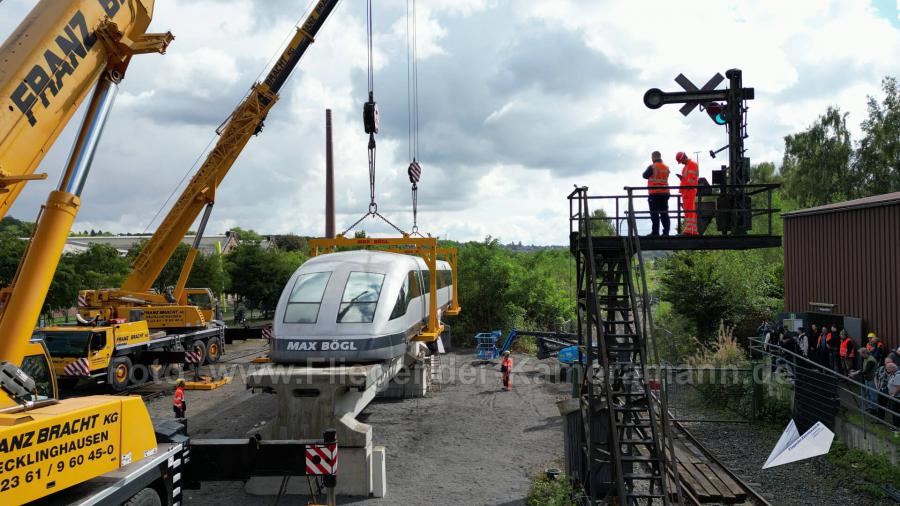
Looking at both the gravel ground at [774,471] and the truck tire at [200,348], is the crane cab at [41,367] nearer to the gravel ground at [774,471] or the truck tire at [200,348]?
the gravel ground at [774,471]

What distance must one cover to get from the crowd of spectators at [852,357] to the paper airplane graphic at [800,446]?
3.31 feet

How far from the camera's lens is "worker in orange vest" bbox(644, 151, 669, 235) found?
1136cm

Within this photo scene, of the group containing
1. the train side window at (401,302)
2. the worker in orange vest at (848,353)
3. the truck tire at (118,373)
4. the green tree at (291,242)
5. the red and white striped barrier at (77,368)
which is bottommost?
the truck tire at (118,373)

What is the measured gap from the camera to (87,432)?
18.8 feet

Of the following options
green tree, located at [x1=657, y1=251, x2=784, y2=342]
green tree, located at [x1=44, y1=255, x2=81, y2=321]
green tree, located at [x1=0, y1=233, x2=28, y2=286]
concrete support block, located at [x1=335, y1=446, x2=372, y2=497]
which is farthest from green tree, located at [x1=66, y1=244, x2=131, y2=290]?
green tree, located at [x1=657, y1=251, x2=784, y2=342]

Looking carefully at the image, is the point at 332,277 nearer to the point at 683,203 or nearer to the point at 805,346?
the point at 683,203

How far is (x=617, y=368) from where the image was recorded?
10211mm

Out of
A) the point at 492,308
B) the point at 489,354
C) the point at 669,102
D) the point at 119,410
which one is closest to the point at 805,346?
the point at 669,102

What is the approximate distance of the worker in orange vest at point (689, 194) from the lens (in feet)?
37.5

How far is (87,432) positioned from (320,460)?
2908 mm

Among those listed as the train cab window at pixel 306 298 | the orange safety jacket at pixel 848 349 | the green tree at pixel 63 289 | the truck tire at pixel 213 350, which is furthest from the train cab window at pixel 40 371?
the green tree at pixel 63 289

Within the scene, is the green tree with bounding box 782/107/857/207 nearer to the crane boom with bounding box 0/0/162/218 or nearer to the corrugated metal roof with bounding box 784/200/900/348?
the corrugated metal roof with bounding box 784/200/900/348

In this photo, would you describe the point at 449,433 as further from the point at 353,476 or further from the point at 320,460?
the point at 320,460

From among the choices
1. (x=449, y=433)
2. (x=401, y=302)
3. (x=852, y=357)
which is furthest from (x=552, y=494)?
(x=852, y=357)
